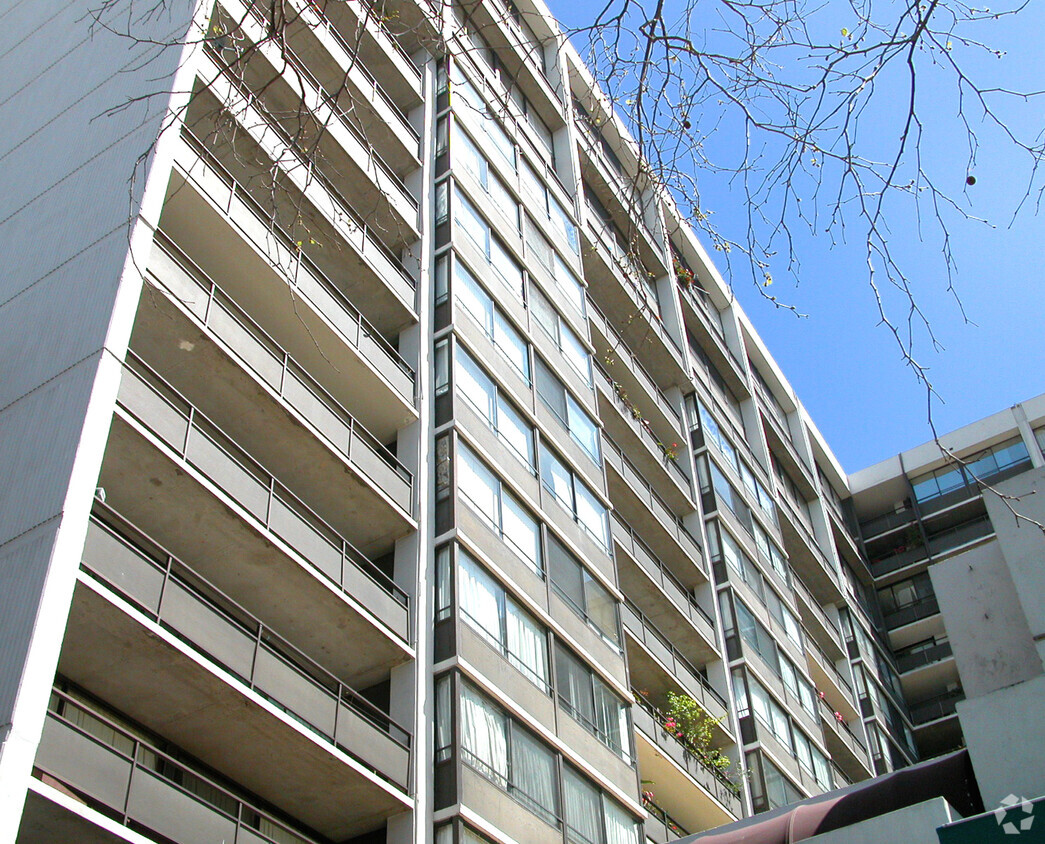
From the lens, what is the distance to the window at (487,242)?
86.3 feet

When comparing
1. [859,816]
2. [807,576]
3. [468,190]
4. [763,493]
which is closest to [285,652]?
[859,816]

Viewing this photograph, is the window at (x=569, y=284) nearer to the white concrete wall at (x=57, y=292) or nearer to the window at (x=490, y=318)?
the window at (x=490, y=318)

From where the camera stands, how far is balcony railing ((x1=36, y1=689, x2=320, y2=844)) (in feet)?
40.2

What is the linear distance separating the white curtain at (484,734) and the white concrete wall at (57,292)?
277 inches

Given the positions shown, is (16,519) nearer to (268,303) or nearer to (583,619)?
(268,303)

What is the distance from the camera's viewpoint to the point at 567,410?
26609 mm

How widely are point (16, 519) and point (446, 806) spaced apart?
7.30 metres

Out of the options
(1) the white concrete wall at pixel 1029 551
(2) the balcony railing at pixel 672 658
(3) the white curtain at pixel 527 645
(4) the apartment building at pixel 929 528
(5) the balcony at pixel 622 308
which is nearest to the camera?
(1) the white concrete wall at pixel 1029 551

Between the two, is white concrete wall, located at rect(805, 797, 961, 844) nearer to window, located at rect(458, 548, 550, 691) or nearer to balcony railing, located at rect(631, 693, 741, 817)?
window, located at rect(458, 548, 550, 691)

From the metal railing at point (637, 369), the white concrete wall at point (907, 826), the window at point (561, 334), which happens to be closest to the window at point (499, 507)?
the window at point (561, 334)

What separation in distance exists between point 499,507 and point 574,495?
3576 mm

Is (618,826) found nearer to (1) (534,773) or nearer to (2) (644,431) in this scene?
(1) (534,773)

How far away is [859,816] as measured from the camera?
1275 centimetres

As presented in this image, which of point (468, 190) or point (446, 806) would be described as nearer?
point (446, 806)
